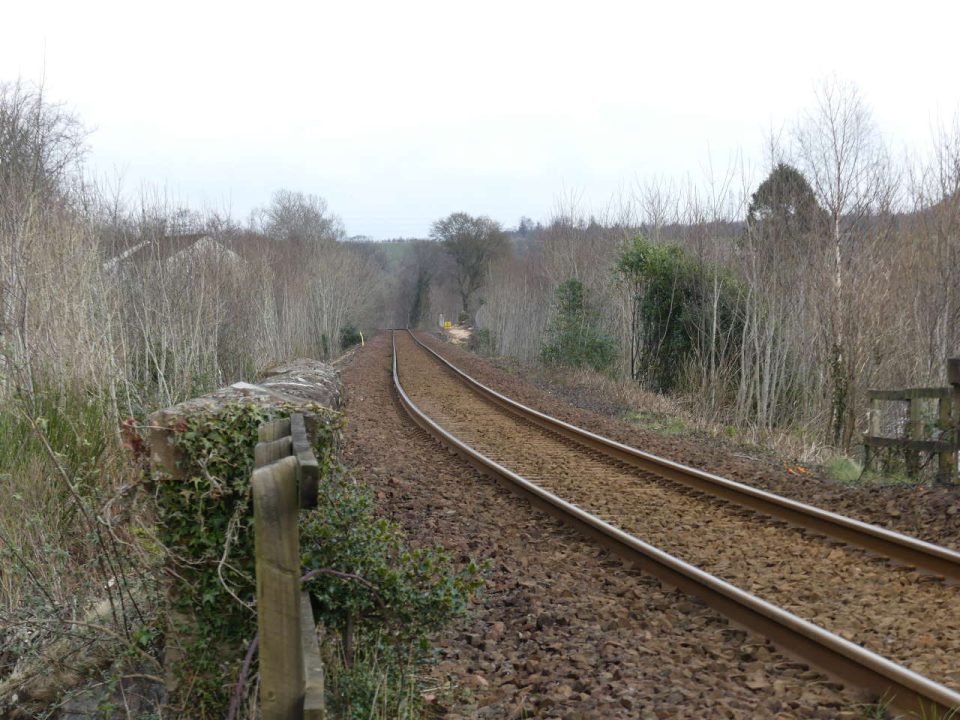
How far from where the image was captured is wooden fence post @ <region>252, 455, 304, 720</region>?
7.32 feet

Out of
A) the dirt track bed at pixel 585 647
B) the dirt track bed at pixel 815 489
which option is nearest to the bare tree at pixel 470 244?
the dirt track bed at pixel 815 489

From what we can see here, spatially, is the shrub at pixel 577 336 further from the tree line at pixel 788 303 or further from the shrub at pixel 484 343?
the shrub at pixel 484 343

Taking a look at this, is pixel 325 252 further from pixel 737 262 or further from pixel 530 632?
pixel 530 632

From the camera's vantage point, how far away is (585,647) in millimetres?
4512

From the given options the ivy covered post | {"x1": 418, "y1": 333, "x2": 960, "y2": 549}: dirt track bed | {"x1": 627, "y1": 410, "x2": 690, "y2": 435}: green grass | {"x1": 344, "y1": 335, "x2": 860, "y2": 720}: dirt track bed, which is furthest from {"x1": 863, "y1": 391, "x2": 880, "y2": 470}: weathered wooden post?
the ivy covered post

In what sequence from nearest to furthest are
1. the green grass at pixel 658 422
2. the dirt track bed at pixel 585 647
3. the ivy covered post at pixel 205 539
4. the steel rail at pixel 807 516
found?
1. the ivy covered post at pixel 205 539
2. the dirt track bed at pixel 585 647
3. the steel rail at pixel 807 516
4. the green grass at pixel 658 422

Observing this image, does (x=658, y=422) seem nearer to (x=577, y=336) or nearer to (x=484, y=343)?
(x=577, y=336)

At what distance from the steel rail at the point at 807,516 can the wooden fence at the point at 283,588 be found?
15.4ft

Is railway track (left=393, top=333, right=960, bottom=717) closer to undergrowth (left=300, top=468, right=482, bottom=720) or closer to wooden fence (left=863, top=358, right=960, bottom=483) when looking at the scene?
undergrowth (left=300, top=468, right=482, bottom=720)

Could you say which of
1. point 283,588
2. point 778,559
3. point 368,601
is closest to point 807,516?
point 778,559

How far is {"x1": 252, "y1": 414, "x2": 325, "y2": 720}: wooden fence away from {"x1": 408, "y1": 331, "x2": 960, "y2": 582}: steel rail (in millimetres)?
4684

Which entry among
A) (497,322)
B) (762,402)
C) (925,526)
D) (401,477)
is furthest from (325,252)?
(925,526)

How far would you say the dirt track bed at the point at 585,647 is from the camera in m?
3.81

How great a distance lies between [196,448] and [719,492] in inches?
235
